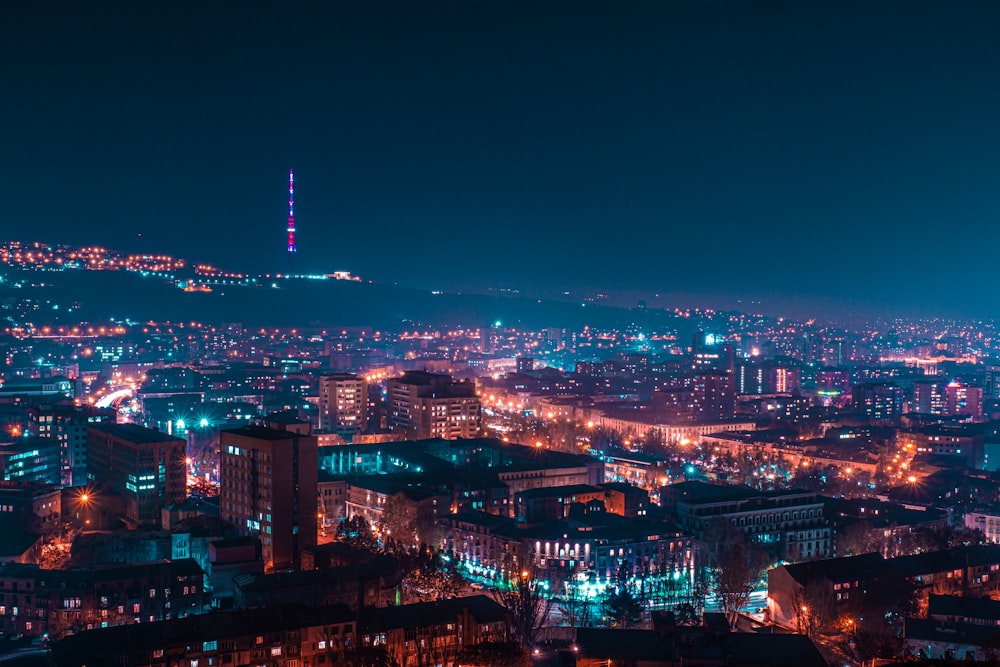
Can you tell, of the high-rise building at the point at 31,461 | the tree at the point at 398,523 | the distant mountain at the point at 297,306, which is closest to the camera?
the tree at the point at 398,523

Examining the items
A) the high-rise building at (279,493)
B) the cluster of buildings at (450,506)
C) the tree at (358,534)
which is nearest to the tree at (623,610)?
the cluster of buildings at (450,506)

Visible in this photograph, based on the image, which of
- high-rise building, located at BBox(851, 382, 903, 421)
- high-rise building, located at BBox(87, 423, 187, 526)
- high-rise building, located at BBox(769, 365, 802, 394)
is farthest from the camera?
high-rise building, located at BBox(769, 365, 802, 394)

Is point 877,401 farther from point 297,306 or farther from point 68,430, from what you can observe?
point 297,306

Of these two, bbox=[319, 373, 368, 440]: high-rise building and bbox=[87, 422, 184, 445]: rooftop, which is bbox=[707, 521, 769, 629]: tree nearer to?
bbox=[87, 422, 184, 445]: rooftop

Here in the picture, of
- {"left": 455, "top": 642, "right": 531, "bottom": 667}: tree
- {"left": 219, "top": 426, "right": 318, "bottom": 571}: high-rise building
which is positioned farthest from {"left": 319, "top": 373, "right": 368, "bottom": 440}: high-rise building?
{"left": 455, "top": 642, "right": 531, "bottom": 667}: tree

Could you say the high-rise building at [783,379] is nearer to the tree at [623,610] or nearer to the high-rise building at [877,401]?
the high-rise building at [877,401]
